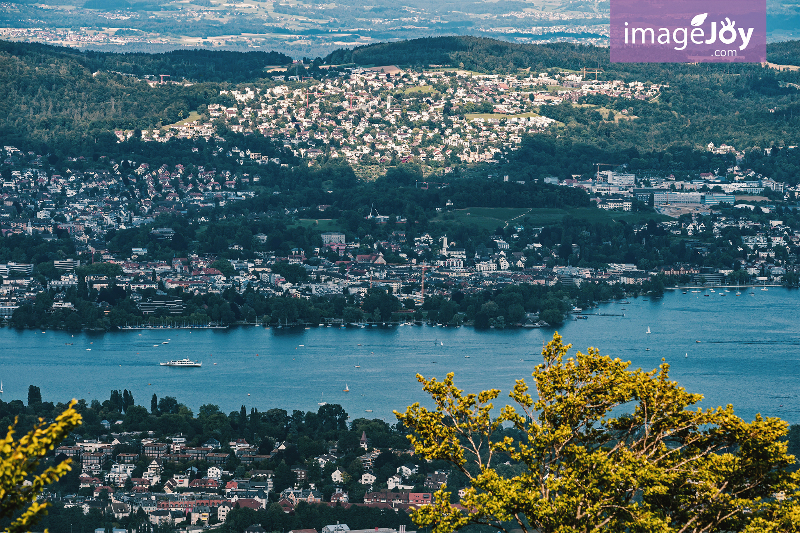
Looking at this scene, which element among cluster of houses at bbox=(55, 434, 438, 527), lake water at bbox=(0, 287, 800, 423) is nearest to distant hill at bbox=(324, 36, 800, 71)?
lake water at bbox=(0, 287, 800, 423)

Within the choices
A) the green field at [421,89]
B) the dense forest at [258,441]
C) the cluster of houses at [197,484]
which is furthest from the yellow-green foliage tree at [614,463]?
the green field at [421,89]

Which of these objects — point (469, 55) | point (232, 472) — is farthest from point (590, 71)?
point (232, 472)

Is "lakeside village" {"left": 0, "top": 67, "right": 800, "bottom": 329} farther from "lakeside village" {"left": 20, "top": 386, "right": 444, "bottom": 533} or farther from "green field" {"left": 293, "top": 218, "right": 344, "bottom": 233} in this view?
"lakeside village" {"left": 20, "top": 386, "right": 444, "bottom": 533}

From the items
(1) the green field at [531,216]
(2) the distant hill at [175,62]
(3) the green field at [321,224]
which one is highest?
(2) the distant hill at [175,62]

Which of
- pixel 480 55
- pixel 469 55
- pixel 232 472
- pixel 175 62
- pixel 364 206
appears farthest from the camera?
pixel 175 62

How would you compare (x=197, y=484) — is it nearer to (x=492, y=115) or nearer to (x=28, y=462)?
(x=28, y=462)

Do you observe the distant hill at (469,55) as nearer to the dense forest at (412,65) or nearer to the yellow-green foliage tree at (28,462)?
the dense forest at (412,65)

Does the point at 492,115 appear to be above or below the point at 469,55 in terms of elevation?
below
